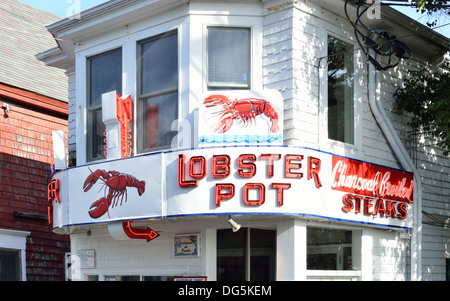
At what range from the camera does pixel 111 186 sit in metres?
11.9

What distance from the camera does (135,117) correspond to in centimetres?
1258

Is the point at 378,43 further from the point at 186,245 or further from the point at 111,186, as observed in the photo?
the point at 111,186

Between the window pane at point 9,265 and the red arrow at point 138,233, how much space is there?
21.1 ft

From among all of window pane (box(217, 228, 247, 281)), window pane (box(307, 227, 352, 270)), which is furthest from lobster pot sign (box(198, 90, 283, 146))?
window pane (box(217, 228, 247, 281))

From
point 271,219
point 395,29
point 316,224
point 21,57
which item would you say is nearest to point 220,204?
point 271,219

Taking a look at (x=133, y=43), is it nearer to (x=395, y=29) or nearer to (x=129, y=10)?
(x=129, y=10)

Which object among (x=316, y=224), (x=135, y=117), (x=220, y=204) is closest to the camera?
(x=220, y=204)

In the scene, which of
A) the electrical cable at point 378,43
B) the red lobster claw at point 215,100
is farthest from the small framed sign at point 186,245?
the electrical cable at point 378,43

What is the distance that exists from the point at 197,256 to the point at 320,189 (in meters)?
2.38

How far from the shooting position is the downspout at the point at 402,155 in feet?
42.4

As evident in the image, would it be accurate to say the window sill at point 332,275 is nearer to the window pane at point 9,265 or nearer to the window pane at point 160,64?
the window pane at point 160,64

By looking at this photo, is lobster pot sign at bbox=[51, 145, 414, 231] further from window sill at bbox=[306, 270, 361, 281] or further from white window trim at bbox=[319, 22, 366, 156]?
window sill at bbox=[306, 270, 361, 281]

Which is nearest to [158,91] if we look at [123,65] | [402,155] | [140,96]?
[140,96]

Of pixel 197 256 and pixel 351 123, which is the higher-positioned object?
pixel 351 123
